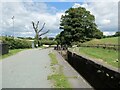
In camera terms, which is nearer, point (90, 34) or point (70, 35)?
point (70, 35)

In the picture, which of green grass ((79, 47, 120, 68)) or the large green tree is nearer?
green grass ((79, 47, 120, 68))

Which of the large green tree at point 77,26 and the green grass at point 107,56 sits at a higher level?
Answer: the large green tree at point 77,26

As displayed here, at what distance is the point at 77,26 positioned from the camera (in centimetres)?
8262

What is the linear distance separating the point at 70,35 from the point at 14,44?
16.7 meters

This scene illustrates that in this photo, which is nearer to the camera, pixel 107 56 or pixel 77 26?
pixel 107 56

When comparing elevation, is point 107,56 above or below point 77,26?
below

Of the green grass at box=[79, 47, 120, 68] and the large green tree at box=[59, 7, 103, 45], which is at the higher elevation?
the large green tree at box=[59, 7, 103, 45]

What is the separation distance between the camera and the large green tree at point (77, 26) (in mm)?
81312

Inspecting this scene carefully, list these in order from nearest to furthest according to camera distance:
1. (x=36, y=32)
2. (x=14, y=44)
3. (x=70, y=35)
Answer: (x=14, y=44)
(x=70, y=35)
(x=36, y=32)

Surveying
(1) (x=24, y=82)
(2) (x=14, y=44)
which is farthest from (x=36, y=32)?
(1) (x=24, y=82)

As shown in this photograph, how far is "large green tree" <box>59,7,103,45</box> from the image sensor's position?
81.3 metres

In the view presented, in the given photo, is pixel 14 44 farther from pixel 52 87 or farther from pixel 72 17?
pixel 52 87

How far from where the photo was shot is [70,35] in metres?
80.7

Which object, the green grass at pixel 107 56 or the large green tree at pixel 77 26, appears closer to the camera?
the green grass at pixel 107 56
